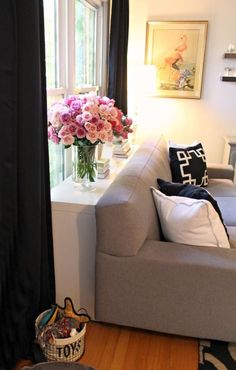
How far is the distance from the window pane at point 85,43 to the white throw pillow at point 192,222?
1502 millimetres

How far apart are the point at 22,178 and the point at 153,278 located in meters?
0.77

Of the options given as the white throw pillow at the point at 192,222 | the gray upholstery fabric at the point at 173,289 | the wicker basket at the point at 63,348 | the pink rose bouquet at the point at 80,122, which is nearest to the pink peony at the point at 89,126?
the pink rose bouquet at the point at 80,122

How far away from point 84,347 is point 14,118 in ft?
3.79

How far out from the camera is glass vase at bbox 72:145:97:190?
188 centimetres

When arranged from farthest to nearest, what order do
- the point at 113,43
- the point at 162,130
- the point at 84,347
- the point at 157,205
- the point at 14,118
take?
the point at 162,130
the point at 113,43
the point at 157,205
the point at 84,347
the point at 14,118

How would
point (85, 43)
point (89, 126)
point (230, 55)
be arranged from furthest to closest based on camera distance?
point (230, 55), point (85, 43), point (89, 126)

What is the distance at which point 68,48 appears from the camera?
238 cm

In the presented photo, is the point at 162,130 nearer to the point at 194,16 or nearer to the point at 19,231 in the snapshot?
the point at 194,16

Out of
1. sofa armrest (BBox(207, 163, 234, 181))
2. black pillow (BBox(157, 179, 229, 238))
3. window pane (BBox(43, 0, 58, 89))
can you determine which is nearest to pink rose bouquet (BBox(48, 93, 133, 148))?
black pillow (BBox(157, 179, 229, 238))

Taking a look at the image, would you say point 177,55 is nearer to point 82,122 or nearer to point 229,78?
point 229,78

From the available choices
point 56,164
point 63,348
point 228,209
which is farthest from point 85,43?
point 63,348

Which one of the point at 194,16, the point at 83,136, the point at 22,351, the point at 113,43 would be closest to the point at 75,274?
the point at 22,351

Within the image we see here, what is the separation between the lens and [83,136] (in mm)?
→ 1749

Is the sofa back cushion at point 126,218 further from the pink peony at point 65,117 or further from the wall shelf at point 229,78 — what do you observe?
the wall shelf at point 229,78
